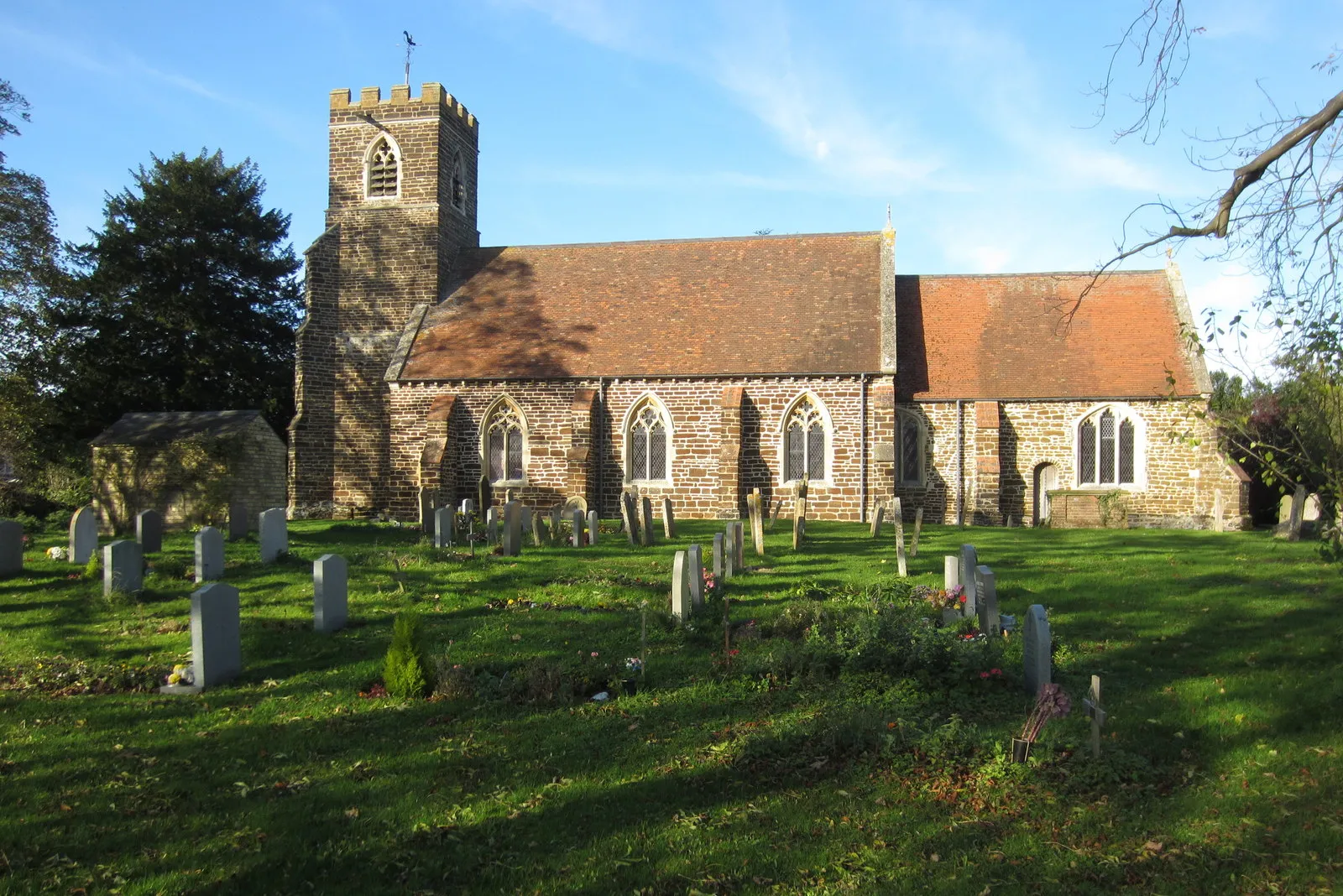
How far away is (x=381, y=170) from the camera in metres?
29.1

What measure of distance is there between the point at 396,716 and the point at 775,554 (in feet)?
30.3

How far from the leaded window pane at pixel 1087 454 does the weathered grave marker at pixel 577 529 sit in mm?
14549

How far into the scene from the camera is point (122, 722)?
25.0 ft

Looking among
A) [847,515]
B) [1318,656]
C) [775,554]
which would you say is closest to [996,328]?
[847,515]

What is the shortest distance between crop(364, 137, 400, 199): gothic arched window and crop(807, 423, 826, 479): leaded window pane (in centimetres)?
1463

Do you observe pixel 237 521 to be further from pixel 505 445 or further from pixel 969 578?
pixel 969 578

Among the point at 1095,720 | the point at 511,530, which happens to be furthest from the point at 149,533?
the point at 1095,720

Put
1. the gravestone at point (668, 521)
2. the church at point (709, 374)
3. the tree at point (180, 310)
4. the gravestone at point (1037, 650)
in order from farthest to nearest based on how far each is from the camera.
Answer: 1. the tree at point (180, 310)
2. the church at point (709, 374)
3. the gravestone at point (668, 521)
4. the gravestone at point (1037, 650)

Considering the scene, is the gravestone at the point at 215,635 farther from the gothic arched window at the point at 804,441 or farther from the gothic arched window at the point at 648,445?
the gothic arched window at the point at 804,441

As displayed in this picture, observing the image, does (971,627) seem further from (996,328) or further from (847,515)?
(996,328)

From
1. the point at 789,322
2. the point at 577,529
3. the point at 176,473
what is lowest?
the point at 577,529

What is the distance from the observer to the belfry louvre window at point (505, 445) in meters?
26.6

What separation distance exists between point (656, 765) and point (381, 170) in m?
26.3

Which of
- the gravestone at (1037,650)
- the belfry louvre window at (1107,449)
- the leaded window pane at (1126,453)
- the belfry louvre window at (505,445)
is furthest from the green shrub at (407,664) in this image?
the leaded window pane at (1126,453)
